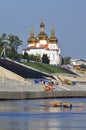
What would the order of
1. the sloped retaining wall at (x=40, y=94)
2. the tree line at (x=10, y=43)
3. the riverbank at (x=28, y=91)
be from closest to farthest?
the sloped retaining wall at (x=40, y=94) < the riverbank at (x=28, y=91) < the tree line at (x=10, y=43)

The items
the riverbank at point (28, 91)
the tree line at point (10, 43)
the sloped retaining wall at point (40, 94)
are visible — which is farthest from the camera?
the tree line at point (10, 43)

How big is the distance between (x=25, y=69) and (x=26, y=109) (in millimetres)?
66460

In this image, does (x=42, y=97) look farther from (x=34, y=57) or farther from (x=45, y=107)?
→ (x=34, y=57)

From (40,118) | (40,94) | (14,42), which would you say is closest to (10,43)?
(14,42)

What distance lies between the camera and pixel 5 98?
77.5 metres

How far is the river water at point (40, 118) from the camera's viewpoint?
4782cm

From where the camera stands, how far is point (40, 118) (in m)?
53.4

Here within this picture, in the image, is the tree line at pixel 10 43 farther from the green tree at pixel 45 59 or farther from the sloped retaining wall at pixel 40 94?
the sloped retaining wall at pixel 40 94

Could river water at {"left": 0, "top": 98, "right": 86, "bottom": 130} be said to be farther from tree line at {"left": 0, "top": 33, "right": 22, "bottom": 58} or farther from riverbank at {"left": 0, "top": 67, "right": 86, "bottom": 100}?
tree line at {"left": 0, "top": 33, "right": 22, "bottom": 58}

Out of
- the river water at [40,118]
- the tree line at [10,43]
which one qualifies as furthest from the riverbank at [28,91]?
the tree line at [10,43]

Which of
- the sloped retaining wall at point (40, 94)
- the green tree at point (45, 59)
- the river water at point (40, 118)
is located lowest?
the river water at point (40, 118)

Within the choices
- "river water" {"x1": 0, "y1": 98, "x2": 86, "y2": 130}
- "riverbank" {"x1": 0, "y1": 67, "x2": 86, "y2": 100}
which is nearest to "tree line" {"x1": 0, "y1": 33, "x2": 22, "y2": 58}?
"riverbank" {"x1": 0, "y1": 67, "x2": 86, "y2": 100}

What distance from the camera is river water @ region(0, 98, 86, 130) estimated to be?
47816 mm

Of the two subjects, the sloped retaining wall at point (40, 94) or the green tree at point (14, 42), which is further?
the green tree at point (14, 42)
